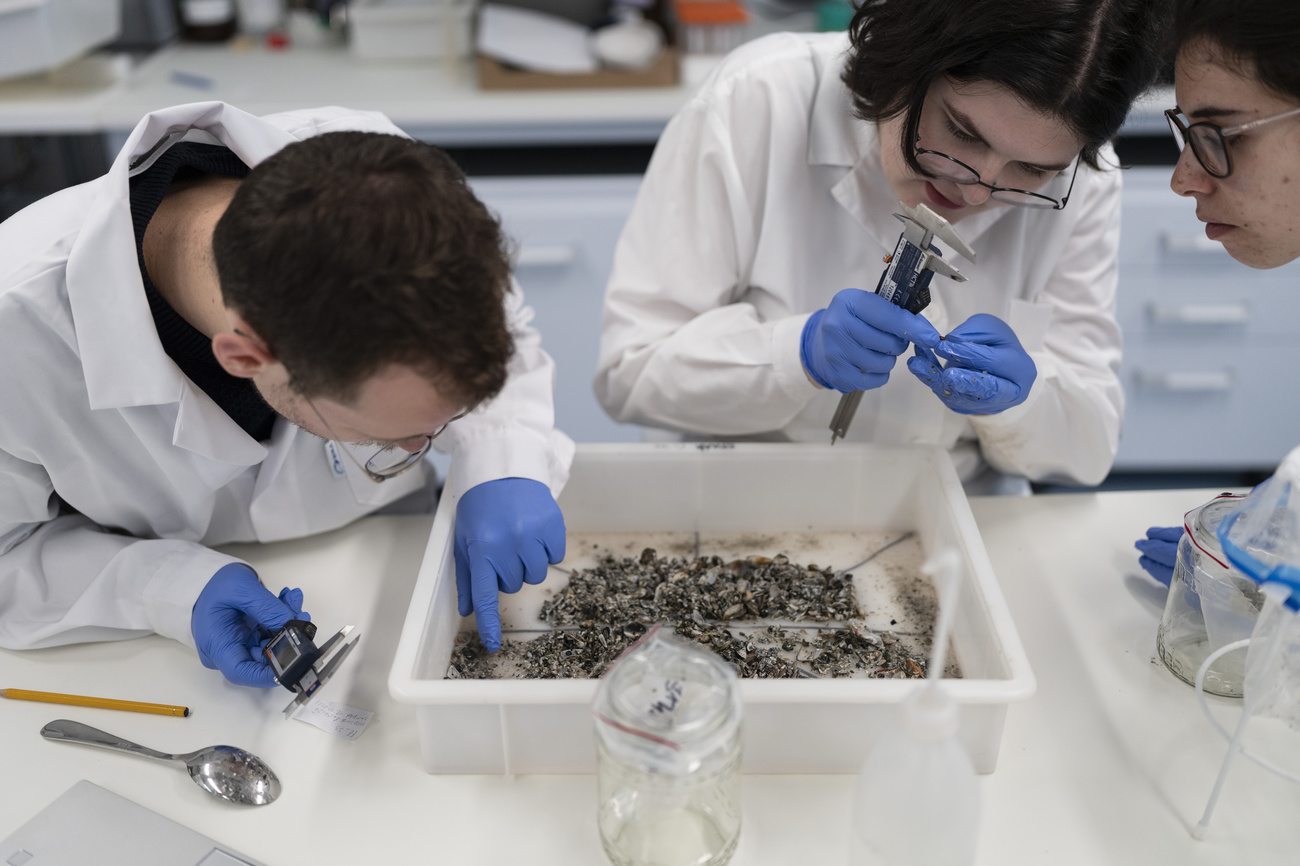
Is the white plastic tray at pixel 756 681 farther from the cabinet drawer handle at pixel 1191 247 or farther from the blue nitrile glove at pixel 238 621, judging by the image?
the cabinet drawer handle at pixel 1191 247

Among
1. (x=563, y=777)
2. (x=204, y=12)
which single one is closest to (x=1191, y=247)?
(x=563, y=777)

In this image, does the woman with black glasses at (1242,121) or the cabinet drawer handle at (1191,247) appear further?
the cabinet drawer handle at (1191,247)

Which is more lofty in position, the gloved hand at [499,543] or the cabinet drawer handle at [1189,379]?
the gloved hand at [499,543]

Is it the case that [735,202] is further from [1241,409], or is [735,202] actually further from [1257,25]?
[1241,409]

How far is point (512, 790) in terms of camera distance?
38.3 inches

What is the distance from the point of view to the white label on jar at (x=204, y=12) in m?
2.59

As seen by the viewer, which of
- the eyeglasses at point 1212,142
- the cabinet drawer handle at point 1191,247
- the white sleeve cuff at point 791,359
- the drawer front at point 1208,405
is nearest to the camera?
the eyeglasses at point 1212,142

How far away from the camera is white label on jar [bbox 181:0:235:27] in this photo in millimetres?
2588

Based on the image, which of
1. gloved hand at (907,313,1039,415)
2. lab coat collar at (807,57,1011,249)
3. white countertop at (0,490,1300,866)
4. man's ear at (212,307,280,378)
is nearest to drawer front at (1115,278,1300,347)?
lab coat collar at (807,57,1011,249)

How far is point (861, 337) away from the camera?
1.23m

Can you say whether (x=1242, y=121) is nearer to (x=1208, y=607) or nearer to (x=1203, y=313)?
(x=1208, y=607)

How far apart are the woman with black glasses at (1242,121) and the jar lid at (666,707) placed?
0.77 m

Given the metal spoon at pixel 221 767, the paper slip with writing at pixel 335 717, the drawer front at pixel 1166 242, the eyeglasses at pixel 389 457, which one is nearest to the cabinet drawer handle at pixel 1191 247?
the drawer front at pixel 1166 242

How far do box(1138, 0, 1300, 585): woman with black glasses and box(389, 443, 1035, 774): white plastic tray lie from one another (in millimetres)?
421
